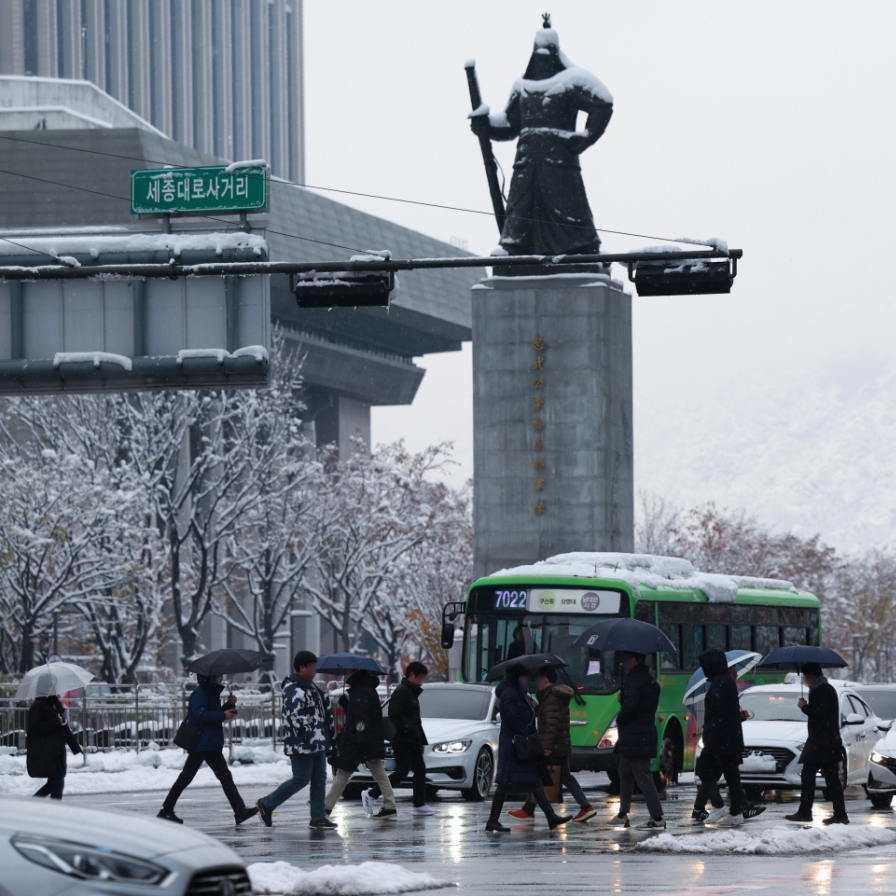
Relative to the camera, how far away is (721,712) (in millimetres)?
17625

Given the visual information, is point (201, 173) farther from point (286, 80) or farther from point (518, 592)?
point (286, 80)

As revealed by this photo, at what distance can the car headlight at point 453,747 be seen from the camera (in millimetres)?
22422

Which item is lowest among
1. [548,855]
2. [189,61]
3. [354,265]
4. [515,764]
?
[548,855]

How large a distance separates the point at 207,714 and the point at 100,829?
10.8m

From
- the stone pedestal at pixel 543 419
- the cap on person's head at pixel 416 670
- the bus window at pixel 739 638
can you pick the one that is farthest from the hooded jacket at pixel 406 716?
the stone pedestal at pixel 543 419

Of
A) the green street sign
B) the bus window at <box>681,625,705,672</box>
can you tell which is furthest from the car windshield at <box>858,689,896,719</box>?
the green street sign

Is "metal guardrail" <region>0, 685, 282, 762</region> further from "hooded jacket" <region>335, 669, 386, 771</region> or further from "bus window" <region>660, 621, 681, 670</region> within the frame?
"hooded jacket" <region>335, 669, 386, 771</region>

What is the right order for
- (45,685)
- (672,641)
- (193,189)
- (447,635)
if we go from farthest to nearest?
(672,641) → (447,635) → (193,189) → (45,685)

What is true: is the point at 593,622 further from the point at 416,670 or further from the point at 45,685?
the point at 45,685

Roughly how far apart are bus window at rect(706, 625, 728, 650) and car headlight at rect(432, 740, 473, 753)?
654 centimetres

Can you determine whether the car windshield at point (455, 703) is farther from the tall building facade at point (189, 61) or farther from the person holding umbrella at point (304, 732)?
the tall building facade at point (189, 61)

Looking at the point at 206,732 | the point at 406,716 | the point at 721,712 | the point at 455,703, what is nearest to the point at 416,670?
the point at 406,716

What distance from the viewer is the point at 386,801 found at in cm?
1938

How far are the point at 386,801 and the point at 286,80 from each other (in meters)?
135
